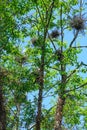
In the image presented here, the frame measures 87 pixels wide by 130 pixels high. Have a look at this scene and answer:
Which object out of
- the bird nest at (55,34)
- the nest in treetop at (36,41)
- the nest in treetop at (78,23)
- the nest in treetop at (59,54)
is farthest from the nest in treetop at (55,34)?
the nest in treetop at (78,23)

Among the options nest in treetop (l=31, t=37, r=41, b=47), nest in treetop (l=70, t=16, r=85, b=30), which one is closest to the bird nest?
→ nest in treetop (l=31, t=37, r=41, b=47)

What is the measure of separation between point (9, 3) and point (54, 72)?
7644 millimetres

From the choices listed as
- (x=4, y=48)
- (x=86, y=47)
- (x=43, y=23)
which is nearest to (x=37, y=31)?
(x=43, y=23)

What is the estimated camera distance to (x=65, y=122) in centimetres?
2770

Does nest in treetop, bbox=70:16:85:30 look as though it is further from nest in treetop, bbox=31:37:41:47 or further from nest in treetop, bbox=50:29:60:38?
nest in treetop, bbox=50:29:60:38

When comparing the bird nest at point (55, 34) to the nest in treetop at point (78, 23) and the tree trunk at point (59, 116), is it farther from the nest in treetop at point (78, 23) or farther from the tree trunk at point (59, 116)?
the tree trunk at point (59, 116)

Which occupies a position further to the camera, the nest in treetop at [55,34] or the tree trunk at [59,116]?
the nest in treetop at [55,34]

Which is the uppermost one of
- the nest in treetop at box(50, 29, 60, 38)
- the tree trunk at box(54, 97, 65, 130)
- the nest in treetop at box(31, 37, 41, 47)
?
the nest in treetop at box(50, 29, 60, 38)

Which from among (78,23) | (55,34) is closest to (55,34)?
(55,34)

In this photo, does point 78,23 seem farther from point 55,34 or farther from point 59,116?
point 59,116

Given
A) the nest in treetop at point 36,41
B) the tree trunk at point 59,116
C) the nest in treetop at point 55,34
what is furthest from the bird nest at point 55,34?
the tree trunk at point 59,116

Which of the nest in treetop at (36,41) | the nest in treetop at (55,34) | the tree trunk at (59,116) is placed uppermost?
the nest in treetop at (55,34)

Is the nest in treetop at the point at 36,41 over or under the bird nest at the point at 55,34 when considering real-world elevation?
under

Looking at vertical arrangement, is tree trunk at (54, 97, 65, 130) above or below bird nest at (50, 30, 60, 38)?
below
